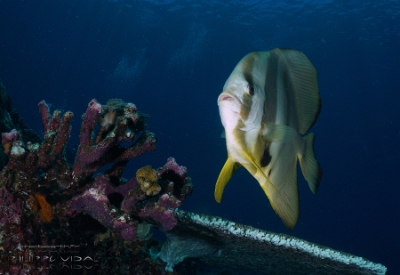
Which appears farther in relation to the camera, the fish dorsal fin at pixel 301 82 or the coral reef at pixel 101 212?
the coral reef at pixel 101 212

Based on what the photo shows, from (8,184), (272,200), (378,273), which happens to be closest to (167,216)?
(272,200)

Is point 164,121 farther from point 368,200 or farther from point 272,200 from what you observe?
point 272,200

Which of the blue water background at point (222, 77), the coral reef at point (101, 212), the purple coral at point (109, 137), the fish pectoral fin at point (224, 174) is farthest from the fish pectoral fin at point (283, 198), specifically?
the blue water background at point (222, 77)

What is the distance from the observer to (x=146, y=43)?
55.2 meters

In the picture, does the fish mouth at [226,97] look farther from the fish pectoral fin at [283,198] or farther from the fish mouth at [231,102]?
the fish pectoral fin at [283,198]

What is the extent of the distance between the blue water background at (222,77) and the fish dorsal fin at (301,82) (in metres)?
33.2

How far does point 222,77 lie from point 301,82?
205ft

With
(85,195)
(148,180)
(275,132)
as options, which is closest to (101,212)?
(85,195)

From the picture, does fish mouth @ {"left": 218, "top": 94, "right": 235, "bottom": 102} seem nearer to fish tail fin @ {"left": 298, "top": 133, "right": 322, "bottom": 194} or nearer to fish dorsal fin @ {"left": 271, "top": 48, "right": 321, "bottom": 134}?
fish dorsal fin @ {"left": 271, "top": 48, "right": 321, "bottom": 134}

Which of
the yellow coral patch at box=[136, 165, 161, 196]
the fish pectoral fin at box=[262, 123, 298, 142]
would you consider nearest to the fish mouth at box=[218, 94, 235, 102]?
the fish pectoral fin at box=[262, 123, 298, 142]

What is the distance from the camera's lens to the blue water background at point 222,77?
3806 cm

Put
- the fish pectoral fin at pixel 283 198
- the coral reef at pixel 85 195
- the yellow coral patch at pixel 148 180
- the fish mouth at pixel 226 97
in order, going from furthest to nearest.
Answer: the yellow coral patch at pixel 148 180 < the coral reef at pixel 85 195 < the fish pectoral fin at pixel 283 198 < the fish mouth at pixel 226 97

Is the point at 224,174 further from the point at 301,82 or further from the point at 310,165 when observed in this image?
the point at 301,82

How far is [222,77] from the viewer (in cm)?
6275
